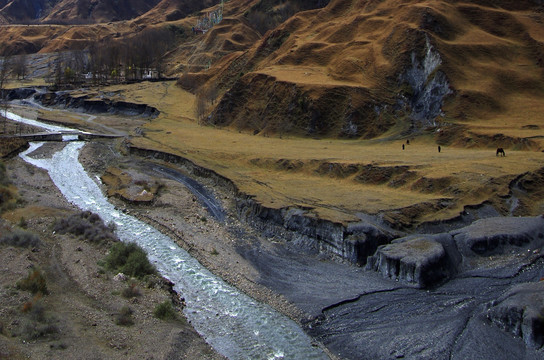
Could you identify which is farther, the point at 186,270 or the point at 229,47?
the point at 229,47

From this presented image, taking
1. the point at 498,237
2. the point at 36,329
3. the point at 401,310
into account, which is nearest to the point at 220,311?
the point at 36,329

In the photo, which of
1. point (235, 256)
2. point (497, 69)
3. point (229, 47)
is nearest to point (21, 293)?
point (235, 256)

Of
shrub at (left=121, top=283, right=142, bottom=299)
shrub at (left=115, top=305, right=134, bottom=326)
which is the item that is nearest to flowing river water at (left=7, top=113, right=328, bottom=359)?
shrub at (left=121, top=283, right=142, bottom=299)

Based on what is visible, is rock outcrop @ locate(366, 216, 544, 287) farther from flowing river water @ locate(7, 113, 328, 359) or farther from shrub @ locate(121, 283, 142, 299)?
shrub @ locate(121, 283, 142, 299)

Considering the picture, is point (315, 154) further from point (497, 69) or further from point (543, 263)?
point (497, 69)

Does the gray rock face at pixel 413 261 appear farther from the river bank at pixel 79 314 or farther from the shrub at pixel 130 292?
the shrub at pixel 130 292

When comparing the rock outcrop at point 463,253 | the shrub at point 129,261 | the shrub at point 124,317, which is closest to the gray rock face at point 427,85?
the rock outcrop at point 463,253
